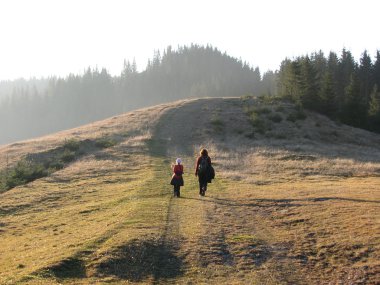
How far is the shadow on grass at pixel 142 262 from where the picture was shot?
1196 cm

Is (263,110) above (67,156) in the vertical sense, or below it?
above

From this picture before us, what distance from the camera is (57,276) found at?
465 inches

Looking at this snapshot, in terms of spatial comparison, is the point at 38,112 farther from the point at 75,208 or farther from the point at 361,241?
the point at 361,241

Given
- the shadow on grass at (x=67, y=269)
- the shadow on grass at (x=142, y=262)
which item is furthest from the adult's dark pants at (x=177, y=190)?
the shadow on grass at (x=67, y=269)

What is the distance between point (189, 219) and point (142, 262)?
5238mm

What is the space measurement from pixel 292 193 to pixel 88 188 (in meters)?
14.6

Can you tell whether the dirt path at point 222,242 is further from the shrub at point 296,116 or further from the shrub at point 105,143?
the shrub at point 296,116

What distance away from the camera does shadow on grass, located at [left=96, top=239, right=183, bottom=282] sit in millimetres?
11961

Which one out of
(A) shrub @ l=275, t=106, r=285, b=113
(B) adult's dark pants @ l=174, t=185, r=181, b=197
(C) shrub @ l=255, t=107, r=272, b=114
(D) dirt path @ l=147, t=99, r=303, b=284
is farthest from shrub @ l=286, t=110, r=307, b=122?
(B) adult's dark pants @ l=174, t=185, r=181, b=197

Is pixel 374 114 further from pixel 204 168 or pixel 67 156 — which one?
pixel 204 168

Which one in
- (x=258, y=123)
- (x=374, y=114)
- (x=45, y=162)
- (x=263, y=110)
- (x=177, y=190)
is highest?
(x=263, y=110)

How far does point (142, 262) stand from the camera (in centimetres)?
1287

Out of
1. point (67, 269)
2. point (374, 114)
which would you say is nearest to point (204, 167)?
point (67, 269)

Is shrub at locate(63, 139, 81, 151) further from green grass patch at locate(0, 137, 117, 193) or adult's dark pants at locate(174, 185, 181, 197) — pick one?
adult's dark pants at locate(174, 185, 181, 197)
